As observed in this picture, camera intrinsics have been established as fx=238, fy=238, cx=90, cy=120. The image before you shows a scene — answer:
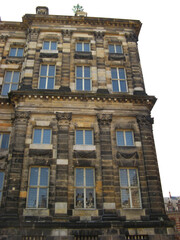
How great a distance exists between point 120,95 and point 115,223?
32.5 ft

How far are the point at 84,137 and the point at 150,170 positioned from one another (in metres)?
5.55

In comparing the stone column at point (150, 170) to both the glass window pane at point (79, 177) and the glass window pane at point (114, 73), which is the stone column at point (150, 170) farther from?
the glass window pane at point (114, 73)

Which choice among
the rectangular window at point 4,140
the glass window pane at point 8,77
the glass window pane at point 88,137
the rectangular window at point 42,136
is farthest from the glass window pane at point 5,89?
the glass window pane at point 88,137

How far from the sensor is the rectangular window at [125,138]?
18828 millimetres

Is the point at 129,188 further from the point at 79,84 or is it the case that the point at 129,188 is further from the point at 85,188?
the point at 79,84

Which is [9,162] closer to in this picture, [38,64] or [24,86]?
[24,86]

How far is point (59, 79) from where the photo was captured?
21344 millimetres

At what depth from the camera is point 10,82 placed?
73.6 feet

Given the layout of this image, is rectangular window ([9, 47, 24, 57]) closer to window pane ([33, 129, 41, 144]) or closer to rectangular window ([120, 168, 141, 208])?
window pane ([33, 129, 41, 144])

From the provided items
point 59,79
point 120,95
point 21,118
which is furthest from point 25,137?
point 120,95

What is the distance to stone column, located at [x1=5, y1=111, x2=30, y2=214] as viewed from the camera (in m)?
15.6

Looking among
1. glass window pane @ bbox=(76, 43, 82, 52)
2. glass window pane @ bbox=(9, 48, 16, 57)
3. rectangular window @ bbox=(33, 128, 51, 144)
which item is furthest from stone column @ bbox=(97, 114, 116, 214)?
glass window pane @ bbox=(9, 48, 16, 57)

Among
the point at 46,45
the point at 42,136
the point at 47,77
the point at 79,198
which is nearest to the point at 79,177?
the point at 79,198

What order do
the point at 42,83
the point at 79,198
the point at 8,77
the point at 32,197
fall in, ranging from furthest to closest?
1. the point at 8,77
2. the point at 42,83
3. the point at 79,198
4. the point at 32,197
